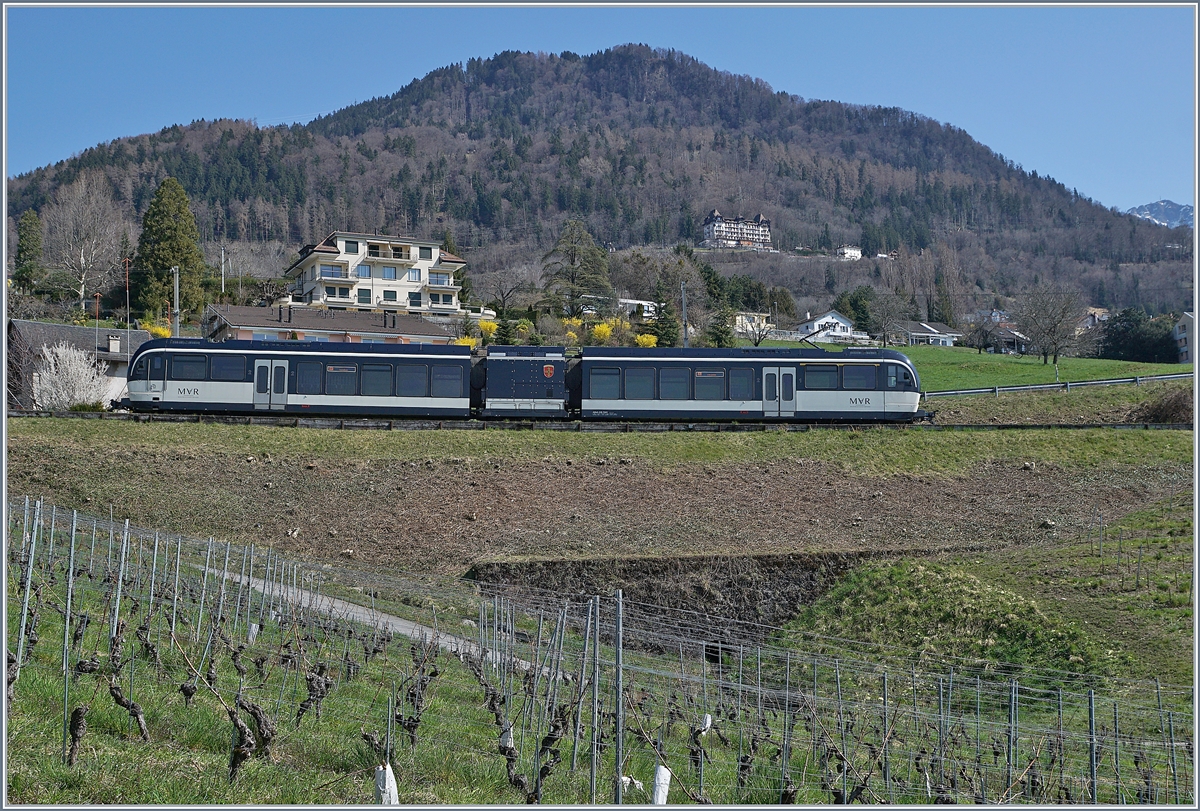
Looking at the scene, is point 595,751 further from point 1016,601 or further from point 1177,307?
point 1177,307

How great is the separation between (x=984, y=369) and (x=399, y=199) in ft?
417

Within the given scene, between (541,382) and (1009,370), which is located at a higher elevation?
(1009,370)

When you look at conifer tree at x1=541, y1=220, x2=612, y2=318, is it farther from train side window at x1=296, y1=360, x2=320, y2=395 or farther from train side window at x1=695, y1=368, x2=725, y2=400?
train side window at x1=296, y1=360, x2=320, y2=395

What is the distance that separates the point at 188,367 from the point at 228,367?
116 cm

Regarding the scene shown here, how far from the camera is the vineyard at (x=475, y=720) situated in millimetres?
7766

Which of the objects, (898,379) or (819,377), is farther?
(898,379)

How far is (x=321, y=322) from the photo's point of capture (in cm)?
5706

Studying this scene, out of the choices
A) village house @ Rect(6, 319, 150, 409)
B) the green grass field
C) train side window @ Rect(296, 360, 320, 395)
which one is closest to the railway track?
train side window @ Rect(296, 360, 320, 395)

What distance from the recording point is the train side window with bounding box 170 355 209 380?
30.4m

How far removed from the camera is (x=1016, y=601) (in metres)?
17.2

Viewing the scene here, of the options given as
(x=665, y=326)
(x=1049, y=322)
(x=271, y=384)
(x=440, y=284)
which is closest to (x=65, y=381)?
(x=271, y=384)

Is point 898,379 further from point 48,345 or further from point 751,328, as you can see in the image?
point 751,328

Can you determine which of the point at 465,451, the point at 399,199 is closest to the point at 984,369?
the point at 465,451

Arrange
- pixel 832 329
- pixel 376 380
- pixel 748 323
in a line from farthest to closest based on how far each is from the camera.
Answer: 1. pixel 832 329
2. pixel 748 323
3. pixel 376 380
